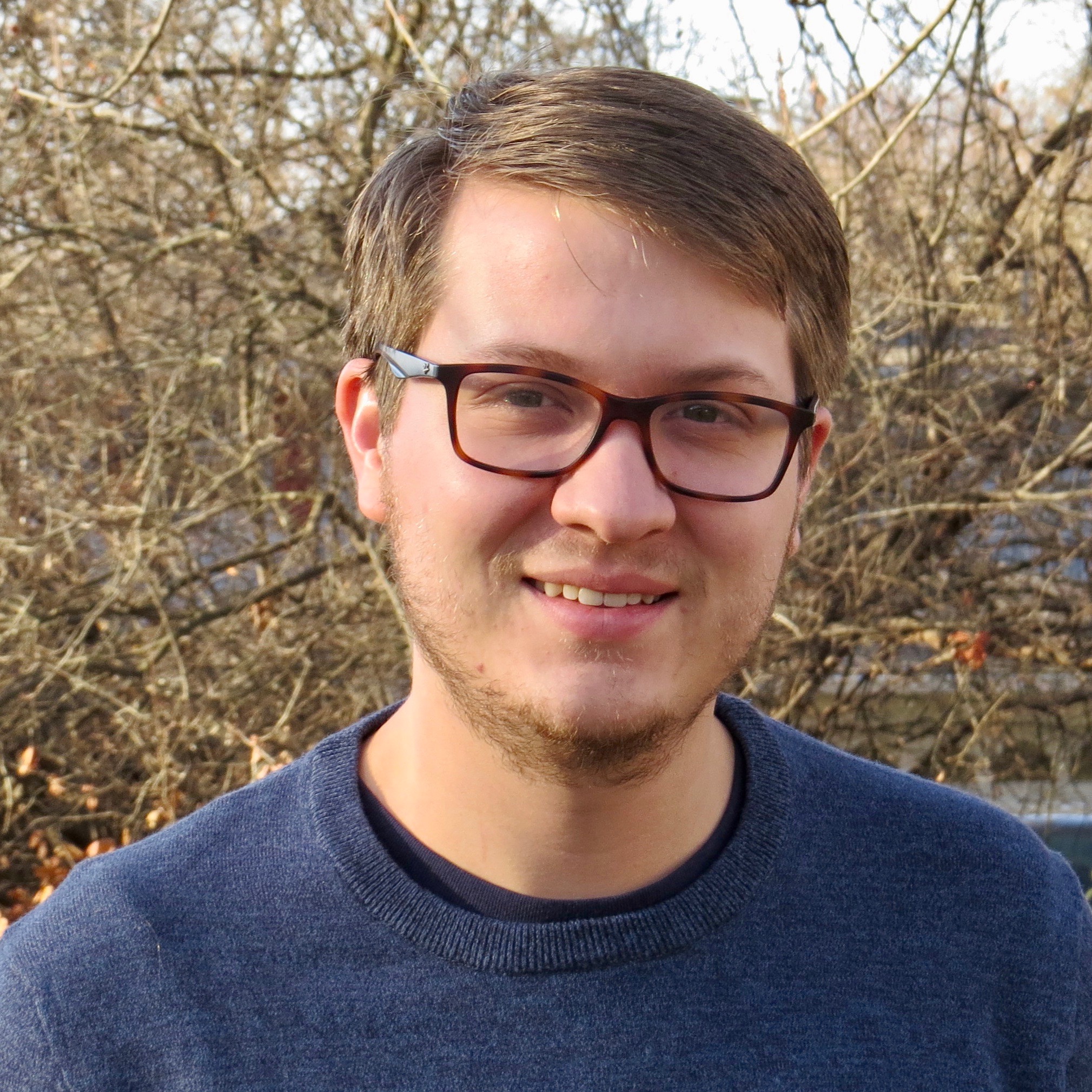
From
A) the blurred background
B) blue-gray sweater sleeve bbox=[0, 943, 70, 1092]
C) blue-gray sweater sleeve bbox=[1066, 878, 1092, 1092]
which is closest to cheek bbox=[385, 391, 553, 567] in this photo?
blue-gray sweater sleeve bbox=[0, 943, 70, 1092]

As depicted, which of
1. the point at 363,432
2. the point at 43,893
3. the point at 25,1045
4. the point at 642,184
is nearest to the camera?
the point at 25,1045

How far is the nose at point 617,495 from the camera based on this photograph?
1308mm

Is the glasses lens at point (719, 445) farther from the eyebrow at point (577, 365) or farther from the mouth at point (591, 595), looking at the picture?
the mouth at point (591, 595)

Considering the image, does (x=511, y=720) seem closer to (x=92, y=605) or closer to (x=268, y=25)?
(x=92, y=605)

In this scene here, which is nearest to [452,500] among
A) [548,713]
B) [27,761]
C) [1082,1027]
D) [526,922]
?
[548,713]

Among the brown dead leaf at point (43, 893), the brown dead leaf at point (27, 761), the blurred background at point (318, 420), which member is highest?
the blurred background at point (318, 420)

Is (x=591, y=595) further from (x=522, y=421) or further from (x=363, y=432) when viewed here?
(x=363, y=432)

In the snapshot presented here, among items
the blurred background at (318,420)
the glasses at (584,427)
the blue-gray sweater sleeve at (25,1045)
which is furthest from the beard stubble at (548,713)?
the blurred background at (318,420)

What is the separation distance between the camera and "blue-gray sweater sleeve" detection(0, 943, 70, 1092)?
4.21 ft

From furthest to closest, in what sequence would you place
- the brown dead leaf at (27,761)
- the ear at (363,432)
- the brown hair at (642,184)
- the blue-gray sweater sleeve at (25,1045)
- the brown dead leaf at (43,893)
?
1. the brown dead leaf at (27,761)
2. the brown dead leaf at (43,893)
3. the ear at (363,432)
4. the brown hair at (642,184)
5. the blue-gray sweater sleeve at (25,1045)

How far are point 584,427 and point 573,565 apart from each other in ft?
0.51

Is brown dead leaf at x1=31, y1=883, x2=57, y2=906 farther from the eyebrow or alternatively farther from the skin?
the eyebrow

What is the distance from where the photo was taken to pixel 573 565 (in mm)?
1332

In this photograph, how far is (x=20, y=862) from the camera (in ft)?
15.5
